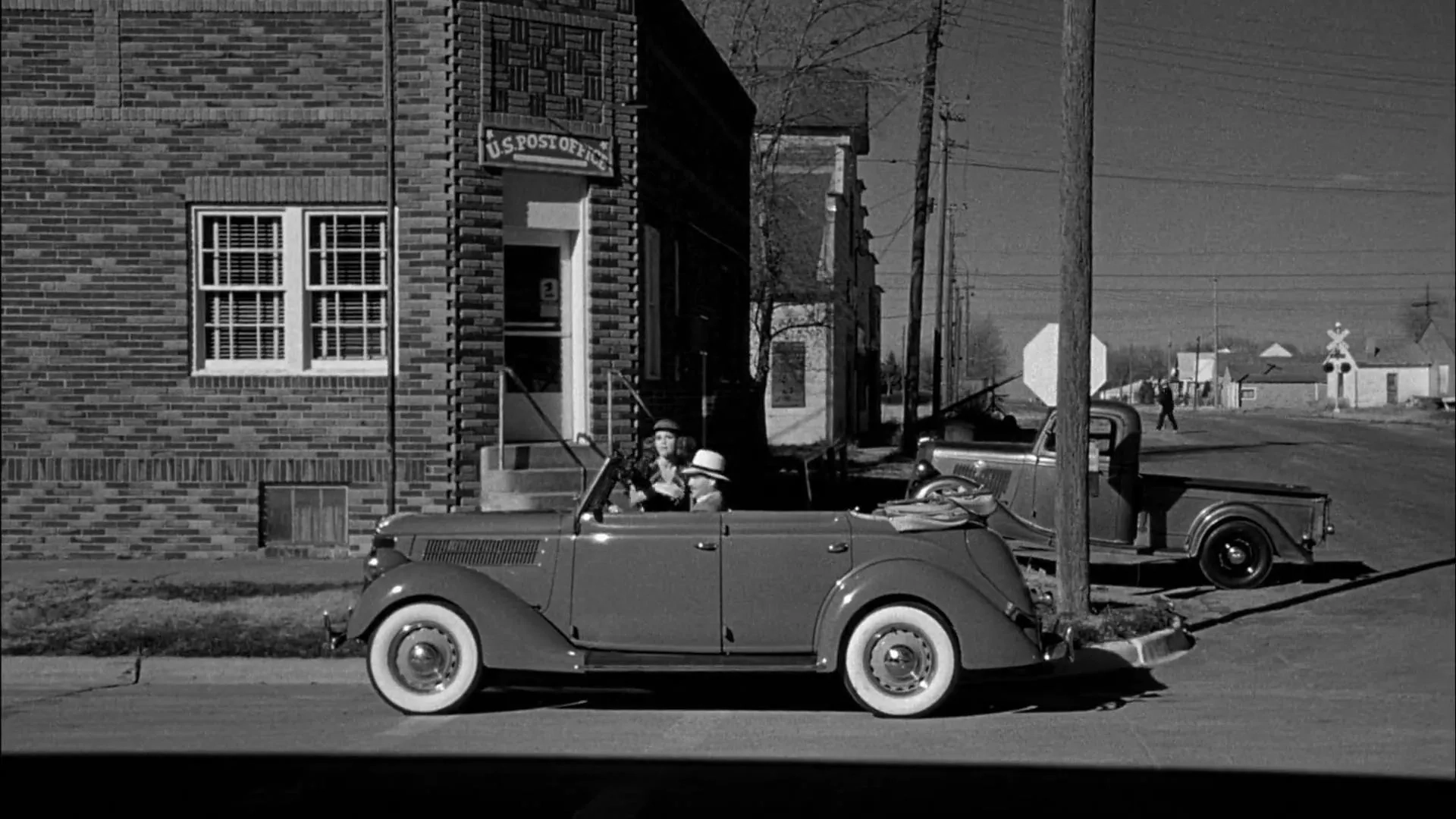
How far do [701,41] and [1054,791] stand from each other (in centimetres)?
1201

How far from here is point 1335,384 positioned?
24.5m

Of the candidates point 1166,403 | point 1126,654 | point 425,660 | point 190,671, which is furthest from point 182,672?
point 1166,403

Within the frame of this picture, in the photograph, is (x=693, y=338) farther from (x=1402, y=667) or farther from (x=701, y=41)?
(x=1402, y=667)

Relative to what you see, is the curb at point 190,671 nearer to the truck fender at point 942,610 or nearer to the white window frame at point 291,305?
the truck fender at point 942,610

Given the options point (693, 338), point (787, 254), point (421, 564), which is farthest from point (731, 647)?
point (787, 254)

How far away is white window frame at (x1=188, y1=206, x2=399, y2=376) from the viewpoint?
12250mm

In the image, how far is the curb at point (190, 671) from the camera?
797cm

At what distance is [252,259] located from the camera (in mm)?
12383

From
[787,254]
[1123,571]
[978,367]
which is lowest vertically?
[1123,571]

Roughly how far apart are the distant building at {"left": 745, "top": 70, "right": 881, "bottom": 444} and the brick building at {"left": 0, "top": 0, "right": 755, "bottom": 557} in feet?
47.3

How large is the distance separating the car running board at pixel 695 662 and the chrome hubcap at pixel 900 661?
34 cm

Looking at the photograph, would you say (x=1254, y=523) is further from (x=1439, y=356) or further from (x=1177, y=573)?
(x=1439, y=356)

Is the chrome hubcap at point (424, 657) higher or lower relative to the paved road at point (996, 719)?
higher

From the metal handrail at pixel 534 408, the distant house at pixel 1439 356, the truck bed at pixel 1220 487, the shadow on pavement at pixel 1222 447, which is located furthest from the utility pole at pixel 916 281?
the metal handrail at pixel 534 408
